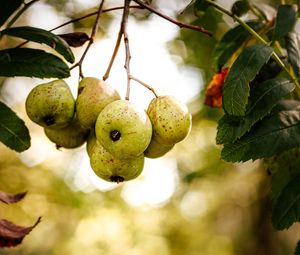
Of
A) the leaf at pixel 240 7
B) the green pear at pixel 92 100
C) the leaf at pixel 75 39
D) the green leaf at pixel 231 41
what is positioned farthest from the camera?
the green leaf at pixel 231 41

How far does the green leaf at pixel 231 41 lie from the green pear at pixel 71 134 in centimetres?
80

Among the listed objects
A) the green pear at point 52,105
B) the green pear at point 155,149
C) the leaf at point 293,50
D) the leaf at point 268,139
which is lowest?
the green pear at point 155,149

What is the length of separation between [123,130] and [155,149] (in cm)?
18

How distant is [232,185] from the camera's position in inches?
315

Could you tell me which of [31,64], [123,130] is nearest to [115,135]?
[123,130]

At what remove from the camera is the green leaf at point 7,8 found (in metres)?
1.57

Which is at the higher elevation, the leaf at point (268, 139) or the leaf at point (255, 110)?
the leaf at point (255, 110)

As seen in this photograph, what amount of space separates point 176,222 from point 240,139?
308 inches

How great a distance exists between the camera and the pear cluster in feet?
4.52

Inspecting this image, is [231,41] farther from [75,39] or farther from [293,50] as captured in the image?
[75,39]

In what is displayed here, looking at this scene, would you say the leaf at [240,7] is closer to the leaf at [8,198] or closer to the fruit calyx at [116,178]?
the fruit calyx at [116,178]

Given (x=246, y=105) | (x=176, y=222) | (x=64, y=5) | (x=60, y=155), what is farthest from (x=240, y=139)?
(x=176, y=222)

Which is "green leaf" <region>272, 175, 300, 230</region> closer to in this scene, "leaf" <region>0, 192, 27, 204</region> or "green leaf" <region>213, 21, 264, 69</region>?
"green leaf" <region>213, 21, 264, 69</region>

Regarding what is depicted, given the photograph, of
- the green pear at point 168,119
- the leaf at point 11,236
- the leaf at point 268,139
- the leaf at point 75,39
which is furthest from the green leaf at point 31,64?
the leaf at point 268,139
